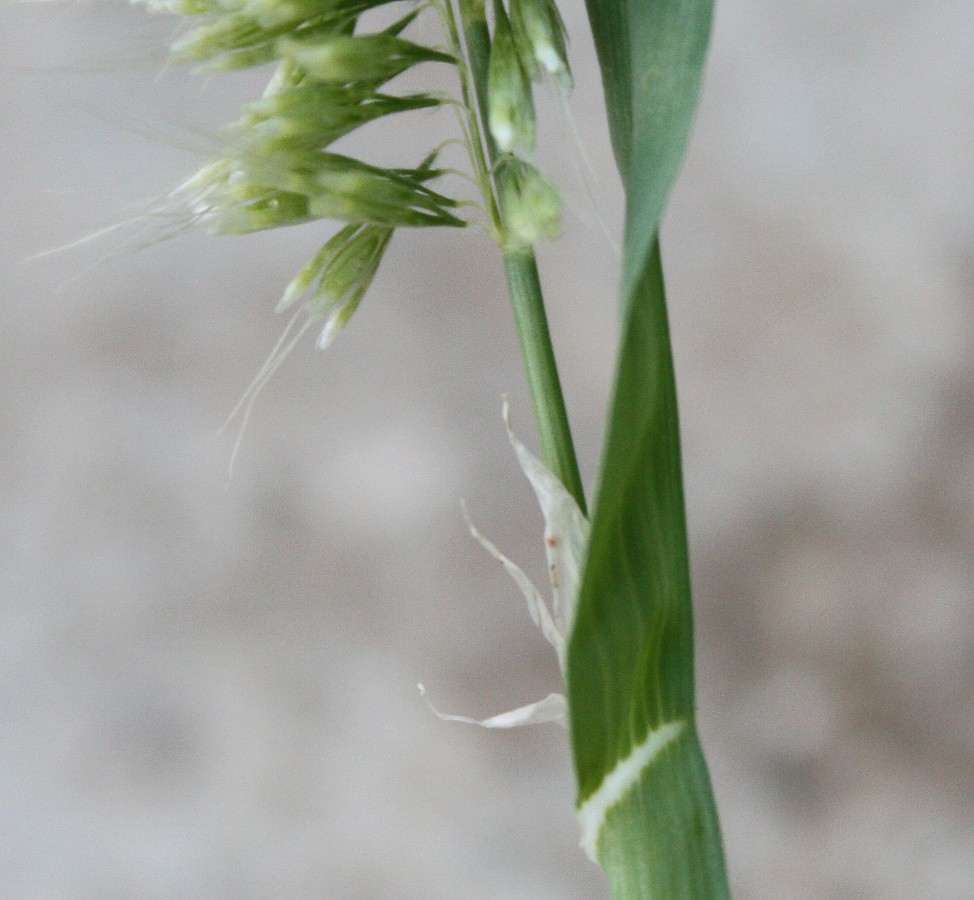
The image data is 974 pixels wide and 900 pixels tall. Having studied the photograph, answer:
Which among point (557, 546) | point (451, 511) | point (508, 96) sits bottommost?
point (451, 511)

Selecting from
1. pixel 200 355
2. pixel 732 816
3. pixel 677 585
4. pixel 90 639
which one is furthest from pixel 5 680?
pixel 677 585

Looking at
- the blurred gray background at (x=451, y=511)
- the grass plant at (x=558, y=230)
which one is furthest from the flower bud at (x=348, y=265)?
the blurred gray background at (x=451, y=511)

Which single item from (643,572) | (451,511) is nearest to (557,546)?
(643,572)

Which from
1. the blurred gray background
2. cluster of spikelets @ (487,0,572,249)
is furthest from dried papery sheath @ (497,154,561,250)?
the blurred gray background

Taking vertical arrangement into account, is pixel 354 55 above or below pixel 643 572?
above

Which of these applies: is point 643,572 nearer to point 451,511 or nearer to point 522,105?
point 522,105

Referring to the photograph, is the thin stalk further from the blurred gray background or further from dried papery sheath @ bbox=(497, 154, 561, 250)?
the blurred gray background

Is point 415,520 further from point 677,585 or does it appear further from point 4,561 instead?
point 677,585
